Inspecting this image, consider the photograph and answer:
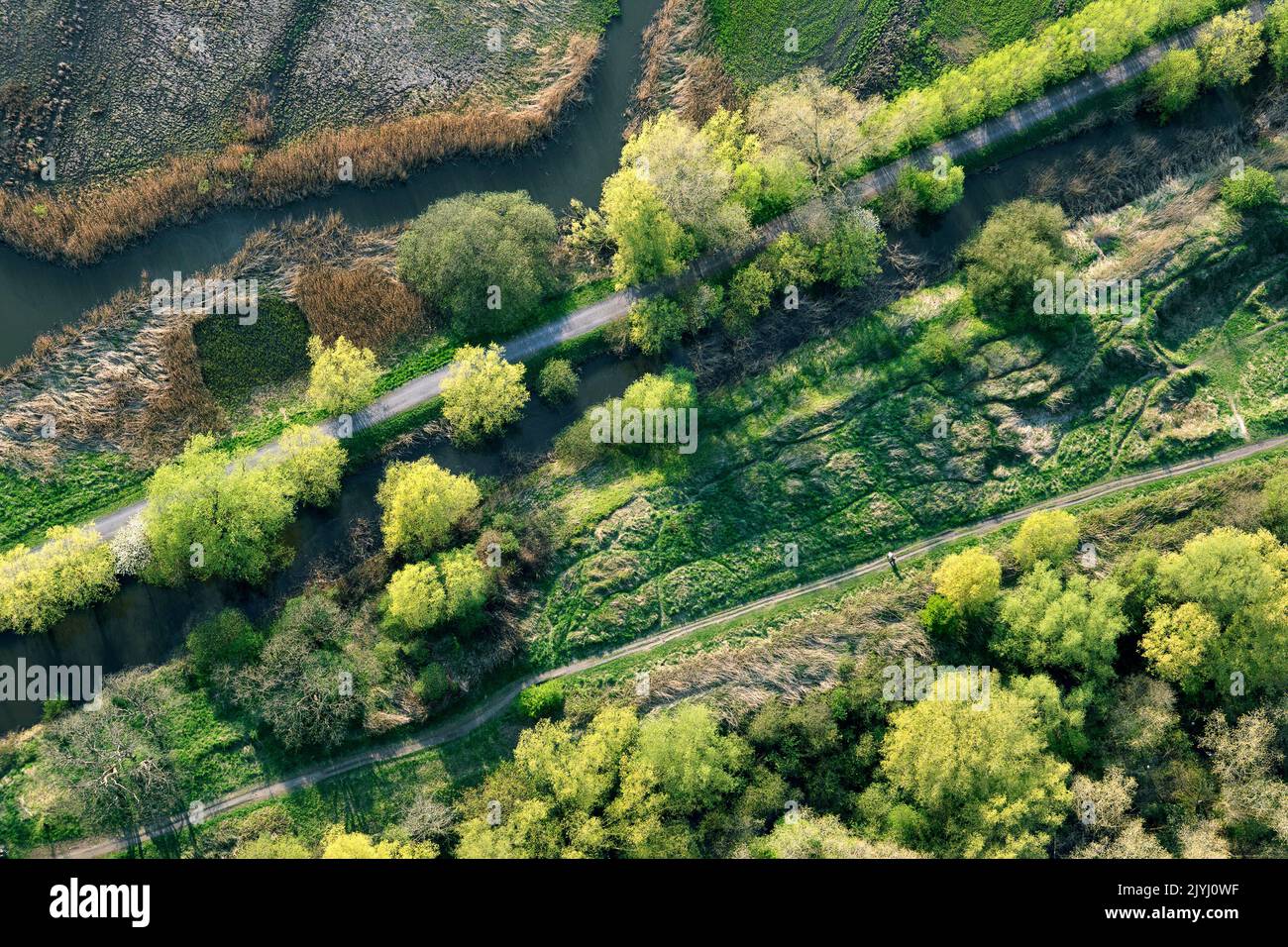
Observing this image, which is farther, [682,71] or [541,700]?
[682,71]

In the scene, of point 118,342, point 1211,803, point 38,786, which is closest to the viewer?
point 1211,803

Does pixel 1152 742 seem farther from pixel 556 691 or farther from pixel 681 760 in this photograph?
pixel 556 691

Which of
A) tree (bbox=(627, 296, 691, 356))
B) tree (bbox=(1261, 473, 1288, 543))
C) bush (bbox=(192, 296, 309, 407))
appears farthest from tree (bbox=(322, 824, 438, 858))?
tree (bbox=(1261, 473, 1288, 543))

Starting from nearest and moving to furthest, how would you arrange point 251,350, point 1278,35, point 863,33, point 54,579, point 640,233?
point 54,579 < point 640,233 < point 251,350 < point 1278,35 < point 863,33

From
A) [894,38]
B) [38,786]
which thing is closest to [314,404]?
[38,786]

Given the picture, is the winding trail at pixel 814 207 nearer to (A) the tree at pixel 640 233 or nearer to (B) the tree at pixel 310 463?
(A) the tree at pixel 640 233

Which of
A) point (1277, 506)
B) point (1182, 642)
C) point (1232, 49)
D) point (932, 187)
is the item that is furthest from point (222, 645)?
point (1232, 49)

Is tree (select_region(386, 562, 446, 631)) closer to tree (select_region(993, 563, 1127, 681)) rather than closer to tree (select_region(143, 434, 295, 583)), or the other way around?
tree (select_region(143, 434, 295, 583))

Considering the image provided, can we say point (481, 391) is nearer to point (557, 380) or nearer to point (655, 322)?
point (557, 380)
